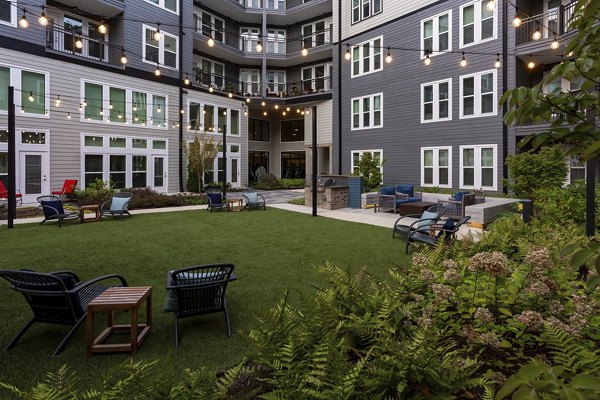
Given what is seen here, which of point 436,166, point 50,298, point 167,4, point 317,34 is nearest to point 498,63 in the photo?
point 436,166

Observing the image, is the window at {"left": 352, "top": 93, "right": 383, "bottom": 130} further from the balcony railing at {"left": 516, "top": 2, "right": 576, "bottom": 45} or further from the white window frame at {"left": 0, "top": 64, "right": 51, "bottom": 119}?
the white window frame at {"left": 0, "top": 64, "right": 51, "bottom": 119}

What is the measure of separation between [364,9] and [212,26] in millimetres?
11426

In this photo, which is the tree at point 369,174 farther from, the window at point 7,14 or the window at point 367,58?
the window at point 7,14

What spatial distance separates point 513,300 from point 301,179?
29.2 metres

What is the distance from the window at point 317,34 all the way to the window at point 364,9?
12.9ft

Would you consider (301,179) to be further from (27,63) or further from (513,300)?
(513,300)

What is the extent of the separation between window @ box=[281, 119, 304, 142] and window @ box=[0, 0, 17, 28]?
20562mm

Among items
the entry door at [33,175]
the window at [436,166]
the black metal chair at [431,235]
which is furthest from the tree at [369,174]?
the entry door at [33,175]

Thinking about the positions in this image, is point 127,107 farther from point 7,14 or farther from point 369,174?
point 369,174

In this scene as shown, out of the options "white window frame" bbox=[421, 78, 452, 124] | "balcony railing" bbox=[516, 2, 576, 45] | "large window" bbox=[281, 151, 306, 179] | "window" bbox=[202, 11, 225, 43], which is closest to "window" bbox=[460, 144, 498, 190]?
"white window frame" bbox=[421, 78, 452, 124]

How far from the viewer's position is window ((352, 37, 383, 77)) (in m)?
22.1

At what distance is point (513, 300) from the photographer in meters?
2.96

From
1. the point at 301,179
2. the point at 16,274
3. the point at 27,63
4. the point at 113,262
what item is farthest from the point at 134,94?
the point at 16,274

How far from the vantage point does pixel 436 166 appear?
19.1 meters
